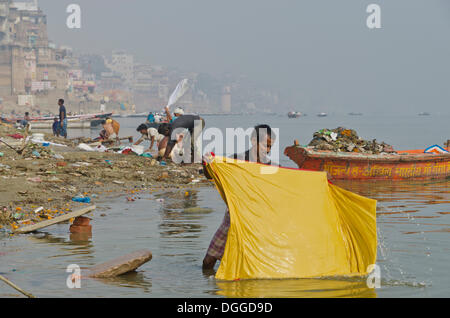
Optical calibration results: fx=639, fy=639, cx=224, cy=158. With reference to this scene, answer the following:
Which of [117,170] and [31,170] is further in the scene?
[117,170]

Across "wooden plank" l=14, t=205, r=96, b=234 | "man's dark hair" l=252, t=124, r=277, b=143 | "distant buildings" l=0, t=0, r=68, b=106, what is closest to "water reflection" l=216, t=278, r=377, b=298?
"man's dark hair" l=252, t=124, r=277, b=143

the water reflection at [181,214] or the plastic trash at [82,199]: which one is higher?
the plastic trash at [82,199]

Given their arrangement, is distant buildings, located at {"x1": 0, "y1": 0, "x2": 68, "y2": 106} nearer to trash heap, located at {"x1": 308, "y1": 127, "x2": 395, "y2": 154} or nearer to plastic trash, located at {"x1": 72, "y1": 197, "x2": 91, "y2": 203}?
trash heap, located at {"x1": 308, "y1": 127, "x2": 395, "y2": 154}

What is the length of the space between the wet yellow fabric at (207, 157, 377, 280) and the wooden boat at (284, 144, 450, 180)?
9.71 metres

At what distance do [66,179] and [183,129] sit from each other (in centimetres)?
417

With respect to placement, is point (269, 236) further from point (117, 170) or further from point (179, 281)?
point (117, 170)

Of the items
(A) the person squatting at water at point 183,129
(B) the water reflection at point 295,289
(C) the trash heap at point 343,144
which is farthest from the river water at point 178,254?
(C) the trash heap at point 343,144

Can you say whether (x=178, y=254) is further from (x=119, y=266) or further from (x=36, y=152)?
(x=36, y=152)

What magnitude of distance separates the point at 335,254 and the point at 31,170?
857cm

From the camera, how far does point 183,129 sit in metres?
16.1

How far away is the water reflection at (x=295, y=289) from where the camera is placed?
5559 mm

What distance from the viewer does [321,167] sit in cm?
1605

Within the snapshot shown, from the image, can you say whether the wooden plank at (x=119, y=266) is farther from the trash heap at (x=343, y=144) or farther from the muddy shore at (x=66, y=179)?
the trash heap at (x=343, y=144)

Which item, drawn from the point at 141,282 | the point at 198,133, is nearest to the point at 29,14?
the point at 198,133
